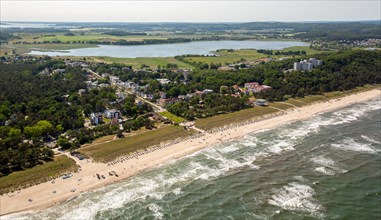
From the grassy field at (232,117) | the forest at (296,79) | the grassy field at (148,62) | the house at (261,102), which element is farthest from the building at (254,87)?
the grassy field at (148,62)

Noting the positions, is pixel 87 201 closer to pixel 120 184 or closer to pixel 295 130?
pixel 120 184

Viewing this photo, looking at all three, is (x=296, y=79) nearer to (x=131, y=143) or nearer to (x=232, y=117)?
(x=232, y=117)

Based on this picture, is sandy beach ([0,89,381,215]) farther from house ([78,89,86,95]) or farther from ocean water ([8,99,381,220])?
house ([78,89,86,95])

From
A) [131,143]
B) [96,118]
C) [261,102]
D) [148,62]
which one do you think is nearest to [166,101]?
[96,118]

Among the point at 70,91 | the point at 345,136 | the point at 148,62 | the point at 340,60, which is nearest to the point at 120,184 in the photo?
the point at 345,136

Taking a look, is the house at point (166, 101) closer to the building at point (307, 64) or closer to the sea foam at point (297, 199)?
the sea foam at point (297, 199)

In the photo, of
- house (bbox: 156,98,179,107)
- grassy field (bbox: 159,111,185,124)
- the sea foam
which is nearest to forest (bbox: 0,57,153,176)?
grassy field (bbox: 159,111,185,124)
